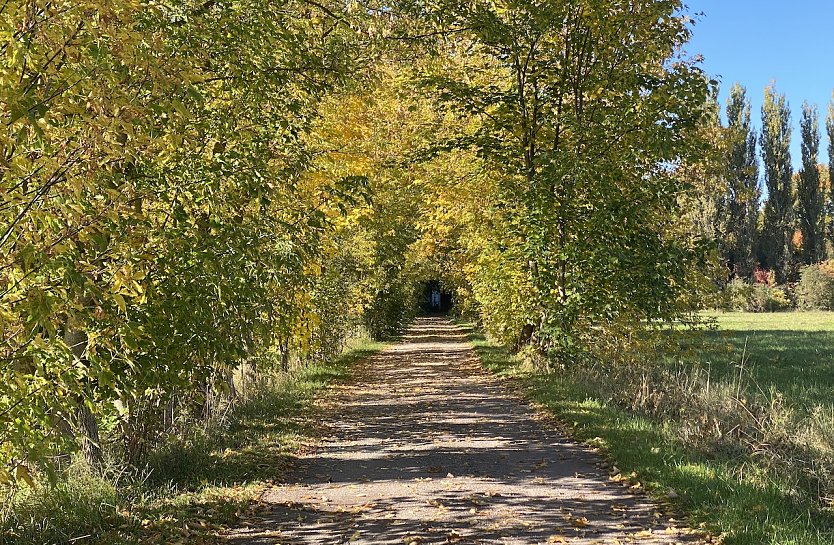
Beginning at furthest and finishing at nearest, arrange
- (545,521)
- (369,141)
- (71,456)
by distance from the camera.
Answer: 1. (369,141)
2. (71,456)
3. (545,521)

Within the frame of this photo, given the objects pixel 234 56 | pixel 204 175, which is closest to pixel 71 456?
pixel 204 175

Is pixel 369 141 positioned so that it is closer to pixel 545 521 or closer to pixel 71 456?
pixel 71 456

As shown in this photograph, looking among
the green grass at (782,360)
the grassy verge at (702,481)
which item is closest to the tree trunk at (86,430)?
the grassy verge at (702,481)

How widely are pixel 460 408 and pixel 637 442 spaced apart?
448cm

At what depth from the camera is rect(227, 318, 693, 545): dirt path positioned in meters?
5.75

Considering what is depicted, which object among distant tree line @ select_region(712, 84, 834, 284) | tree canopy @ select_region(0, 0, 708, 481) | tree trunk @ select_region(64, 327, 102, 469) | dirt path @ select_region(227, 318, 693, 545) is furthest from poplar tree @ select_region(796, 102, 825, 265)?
tree trunk @ select_region(64, 327, 102, 469)

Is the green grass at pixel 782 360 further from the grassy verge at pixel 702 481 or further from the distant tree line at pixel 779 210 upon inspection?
the distant tree line at pixel 779 210

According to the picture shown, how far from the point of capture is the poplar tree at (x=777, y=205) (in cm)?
5872

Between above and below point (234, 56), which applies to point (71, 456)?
below

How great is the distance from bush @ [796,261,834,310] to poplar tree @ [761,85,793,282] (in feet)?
20.1

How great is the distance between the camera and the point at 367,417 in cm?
1174

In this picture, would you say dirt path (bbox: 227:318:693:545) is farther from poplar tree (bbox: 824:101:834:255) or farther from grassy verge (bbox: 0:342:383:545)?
poplar tree (bbox: 824:101:834:255)

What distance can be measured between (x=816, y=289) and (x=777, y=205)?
10.0 metres

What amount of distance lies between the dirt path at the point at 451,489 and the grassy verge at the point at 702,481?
29 centimetres
